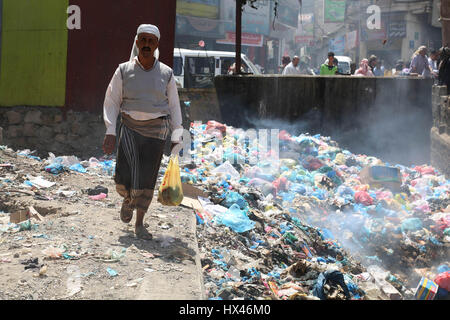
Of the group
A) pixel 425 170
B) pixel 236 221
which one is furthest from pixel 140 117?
pixel 425 170

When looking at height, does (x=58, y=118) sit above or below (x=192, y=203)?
above

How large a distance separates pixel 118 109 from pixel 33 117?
442cm

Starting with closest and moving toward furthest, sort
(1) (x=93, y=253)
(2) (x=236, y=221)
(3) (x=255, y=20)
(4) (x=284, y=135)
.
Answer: (1) (x=93, y=253) < (2) (x=236, y=221) < (4) (x=284, y=135) < (3) (x=255, y=20)

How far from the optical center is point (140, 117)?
177 inches

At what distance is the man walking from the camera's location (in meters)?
4.44

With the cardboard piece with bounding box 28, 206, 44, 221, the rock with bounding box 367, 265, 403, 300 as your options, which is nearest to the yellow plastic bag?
the cardboard piece with bounding box 28, 206, 44, 221

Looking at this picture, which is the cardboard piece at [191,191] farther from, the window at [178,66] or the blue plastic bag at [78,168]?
the window at [178,66]

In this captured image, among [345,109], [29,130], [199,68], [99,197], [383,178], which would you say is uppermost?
[199,68]

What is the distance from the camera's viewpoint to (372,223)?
743 centimetres

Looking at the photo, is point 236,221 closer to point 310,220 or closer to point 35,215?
point 35,215

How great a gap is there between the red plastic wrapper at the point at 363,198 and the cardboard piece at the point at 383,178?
78 centimetres

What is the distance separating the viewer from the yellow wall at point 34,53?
8.48m

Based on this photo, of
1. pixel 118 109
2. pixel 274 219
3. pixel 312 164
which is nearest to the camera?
pixel 118 109
